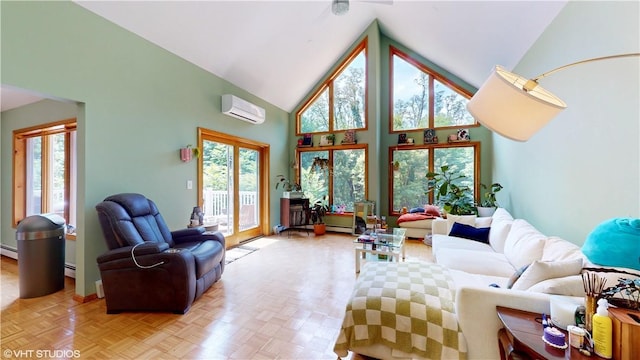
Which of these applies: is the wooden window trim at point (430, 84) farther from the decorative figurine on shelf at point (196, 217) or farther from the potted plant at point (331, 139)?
the decorative figurine on shelf at point (196, 217)

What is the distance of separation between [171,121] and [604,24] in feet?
14.5

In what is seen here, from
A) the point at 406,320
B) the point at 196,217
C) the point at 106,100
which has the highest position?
the point at 106,100

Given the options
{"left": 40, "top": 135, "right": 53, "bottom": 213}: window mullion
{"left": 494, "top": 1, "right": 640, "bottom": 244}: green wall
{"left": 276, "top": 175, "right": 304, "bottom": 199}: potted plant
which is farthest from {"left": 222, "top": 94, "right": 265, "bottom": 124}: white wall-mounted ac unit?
{"left": 494, "top": 1, "right": 640, "bottom": 244}: green wall

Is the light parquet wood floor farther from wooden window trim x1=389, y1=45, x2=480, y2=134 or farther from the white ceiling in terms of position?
wooden window trim x1=389, y1=45, x2=480, y2=134

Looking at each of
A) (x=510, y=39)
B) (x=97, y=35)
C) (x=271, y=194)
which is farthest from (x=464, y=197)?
(x=97, y=35)

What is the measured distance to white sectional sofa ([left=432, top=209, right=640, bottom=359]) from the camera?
1.32 metres

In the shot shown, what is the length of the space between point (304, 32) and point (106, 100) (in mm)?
3138

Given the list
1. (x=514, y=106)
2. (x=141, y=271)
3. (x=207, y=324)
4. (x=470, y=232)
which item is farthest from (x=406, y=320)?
(x=470, y=232)

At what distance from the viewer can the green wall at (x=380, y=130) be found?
5.21 m

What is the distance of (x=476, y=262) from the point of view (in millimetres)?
2428

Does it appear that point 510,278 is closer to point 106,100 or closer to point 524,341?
point 524,341

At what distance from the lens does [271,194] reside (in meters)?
5.57

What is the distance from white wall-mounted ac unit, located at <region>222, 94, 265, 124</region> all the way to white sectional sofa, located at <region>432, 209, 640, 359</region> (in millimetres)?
3711

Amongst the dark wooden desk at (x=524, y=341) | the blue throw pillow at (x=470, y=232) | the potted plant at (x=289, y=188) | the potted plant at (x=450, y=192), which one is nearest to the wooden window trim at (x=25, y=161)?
the potted plant at (x=289, y=188)
